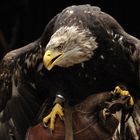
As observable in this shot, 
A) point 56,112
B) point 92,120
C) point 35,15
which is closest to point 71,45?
point 56,112

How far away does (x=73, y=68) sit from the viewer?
206 inches

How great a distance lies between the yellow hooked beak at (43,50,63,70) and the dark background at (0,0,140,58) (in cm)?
228

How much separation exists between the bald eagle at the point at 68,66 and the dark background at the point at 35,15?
181 cm

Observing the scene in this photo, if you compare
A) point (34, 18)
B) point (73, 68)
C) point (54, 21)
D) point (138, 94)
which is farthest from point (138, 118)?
point (34, 18)

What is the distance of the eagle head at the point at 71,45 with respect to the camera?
4.98 m

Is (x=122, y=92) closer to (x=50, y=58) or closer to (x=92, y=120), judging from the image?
(x=92, y=120)

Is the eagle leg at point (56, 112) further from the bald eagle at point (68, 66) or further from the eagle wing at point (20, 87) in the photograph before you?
the eagle wing at point (20, 87)

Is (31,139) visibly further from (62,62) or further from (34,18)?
(34,18)

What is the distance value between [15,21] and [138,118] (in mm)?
2703

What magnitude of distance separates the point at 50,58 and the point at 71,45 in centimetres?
27

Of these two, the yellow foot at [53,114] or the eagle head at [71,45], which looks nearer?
the yellow foot at [53,114]

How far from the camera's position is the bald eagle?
5117 mm

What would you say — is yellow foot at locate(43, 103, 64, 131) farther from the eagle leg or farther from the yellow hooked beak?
the yellow hooked beak

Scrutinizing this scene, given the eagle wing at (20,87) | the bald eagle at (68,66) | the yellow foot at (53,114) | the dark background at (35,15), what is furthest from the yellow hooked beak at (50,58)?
the dark background at (35,15)
